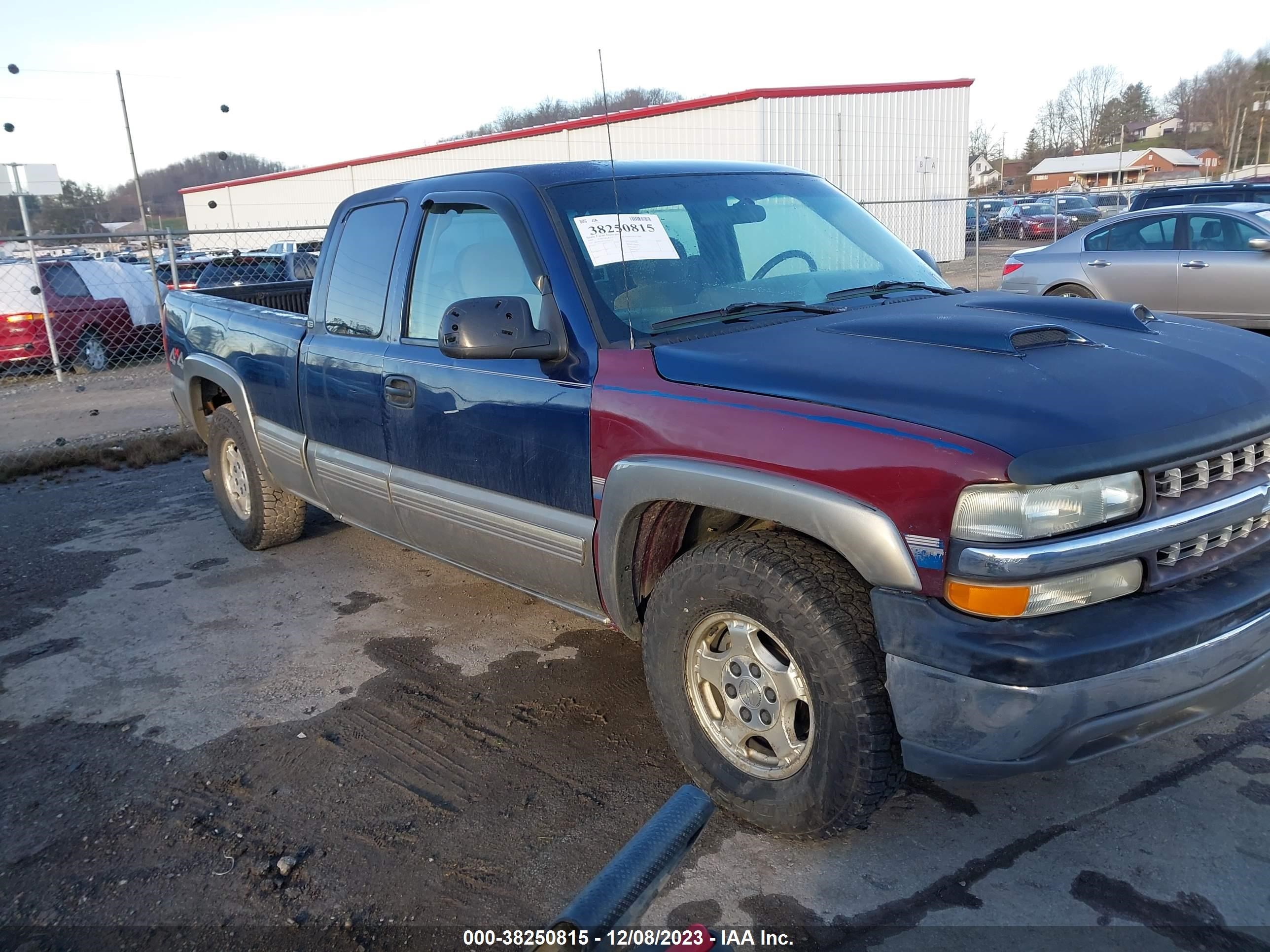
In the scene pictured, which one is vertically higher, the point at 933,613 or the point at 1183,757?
the point at 933,613

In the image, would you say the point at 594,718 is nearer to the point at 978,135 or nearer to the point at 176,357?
the point at 176,357

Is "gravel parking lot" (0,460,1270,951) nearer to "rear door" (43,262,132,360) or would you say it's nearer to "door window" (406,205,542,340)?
"door window" (406,205,542,340)

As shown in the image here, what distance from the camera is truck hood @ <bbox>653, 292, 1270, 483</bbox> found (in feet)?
7.68

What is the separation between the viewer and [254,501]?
5598 millimetres

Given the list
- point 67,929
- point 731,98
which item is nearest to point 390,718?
point 67,929

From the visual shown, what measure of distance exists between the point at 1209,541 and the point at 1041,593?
632 mm

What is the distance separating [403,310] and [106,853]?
2224 millimetres

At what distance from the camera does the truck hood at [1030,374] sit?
2340 millimetres

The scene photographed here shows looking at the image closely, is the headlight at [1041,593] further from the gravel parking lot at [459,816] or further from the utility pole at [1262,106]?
the utility pole at [1262,106]

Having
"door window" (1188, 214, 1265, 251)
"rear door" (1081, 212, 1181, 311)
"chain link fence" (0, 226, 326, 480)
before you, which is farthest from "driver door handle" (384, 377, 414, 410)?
"door window" (1188, 214, 1265, 251)

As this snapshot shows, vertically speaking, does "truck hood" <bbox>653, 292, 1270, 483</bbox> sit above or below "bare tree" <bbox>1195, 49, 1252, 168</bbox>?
below

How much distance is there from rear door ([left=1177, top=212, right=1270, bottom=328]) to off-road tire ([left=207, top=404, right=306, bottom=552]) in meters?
8.84

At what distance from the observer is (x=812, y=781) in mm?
2658

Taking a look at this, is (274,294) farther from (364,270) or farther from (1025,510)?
(1025,510)
